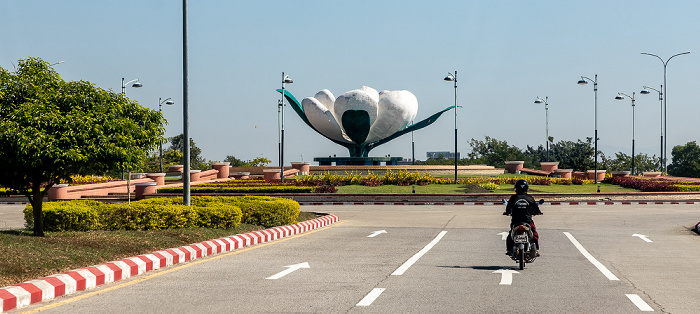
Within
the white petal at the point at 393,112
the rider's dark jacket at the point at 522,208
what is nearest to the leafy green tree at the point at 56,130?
the rider's dark jacket at the point at 522,208

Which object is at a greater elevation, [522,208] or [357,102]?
[357,102]

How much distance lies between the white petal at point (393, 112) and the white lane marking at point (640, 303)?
59.3 m

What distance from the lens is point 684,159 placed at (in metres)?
94.5

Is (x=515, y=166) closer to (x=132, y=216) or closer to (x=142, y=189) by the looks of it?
(x=142, y=189)

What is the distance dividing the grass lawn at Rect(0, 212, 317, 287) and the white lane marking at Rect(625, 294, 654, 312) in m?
7.64

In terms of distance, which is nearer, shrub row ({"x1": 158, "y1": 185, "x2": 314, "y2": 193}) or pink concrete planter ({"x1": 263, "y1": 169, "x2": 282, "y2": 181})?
shrub row ({"x1": 158, "y1": 185, "x2": 314, "y2": 193})

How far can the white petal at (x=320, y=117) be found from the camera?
229 ft

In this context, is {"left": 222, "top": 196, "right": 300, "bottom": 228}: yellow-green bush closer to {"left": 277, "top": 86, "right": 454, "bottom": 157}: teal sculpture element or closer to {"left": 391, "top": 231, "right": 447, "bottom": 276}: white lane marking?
{"left": 391, "top": 231, "right": 447, "bottom": 276}: white lane marking

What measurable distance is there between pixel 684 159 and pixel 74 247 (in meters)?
93.0

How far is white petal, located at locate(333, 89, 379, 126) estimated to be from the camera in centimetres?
6669

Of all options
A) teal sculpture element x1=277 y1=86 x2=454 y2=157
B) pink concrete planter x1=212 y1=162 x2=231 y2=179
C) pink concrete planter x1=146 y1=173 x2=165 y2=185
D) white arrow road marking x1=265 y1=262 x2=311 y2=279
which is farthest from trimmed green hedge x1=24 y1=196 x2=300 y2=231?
teal sculpture element x1=277 y1=86 x2=454 y2=157

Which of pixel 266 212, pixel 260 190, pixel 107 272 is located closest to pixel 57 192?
pixel 260 190

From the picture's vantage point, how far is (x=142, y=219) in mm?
17406

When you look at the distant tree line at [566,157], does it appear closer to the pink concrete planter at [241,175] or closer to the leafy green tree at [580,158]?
the leafy green tree at [580,158]
